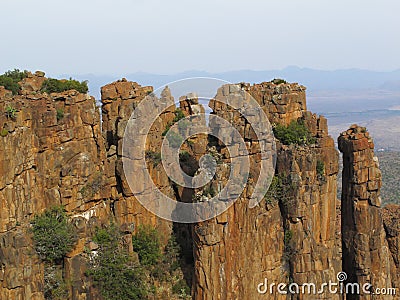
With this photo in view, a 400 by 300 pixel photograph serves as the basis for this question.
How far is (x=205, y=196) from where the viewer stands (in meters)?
30.2

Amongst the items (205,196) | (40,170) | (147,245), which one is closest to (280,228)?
(205,196)

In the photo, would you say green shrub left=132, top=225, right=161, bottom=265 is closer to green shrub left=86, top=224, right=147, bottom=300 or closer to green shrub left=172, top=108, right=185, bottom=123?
green shrub left=86, top=224, right=147, bottom=300

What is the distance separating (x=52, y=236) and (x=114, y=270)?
4.26 metres

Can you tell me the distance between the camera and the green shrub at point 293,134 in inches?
1300

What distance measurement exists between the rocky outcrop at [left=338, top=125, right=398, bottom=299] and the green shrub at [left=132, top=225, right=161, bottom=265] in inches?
508

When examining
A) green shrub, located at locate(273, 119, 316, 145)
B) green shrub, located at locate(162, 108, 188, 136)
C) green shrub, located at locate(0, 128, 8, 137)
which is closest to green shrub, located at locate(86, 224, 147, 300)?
green shrub, located at locate(0, 128, 8, 137)

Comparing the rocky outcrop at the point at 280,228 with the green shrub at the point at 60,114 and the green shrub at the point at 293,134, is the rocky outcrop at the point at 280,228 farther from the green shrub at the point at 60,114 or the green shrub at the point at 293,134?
the green shrub at the point at 60,114

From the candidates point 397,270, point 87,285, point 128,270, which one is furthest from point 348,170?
point 87,285

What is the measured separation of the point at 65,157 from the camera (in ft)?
103

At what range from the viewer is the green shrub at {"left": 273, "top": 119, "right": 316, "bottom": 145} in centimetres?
3303

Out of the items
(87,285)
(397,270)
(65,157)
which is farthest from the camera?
(397,270)

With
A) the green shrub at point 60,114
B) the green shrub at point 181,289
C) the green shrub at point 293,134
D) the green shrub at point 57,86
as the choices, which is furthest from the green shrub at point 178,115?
the green shrub at point 181,289

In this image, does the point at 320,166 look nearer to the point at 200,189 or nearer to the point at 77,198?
the point at 200,189

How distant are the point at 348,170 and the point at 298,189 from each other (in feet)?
14.9
